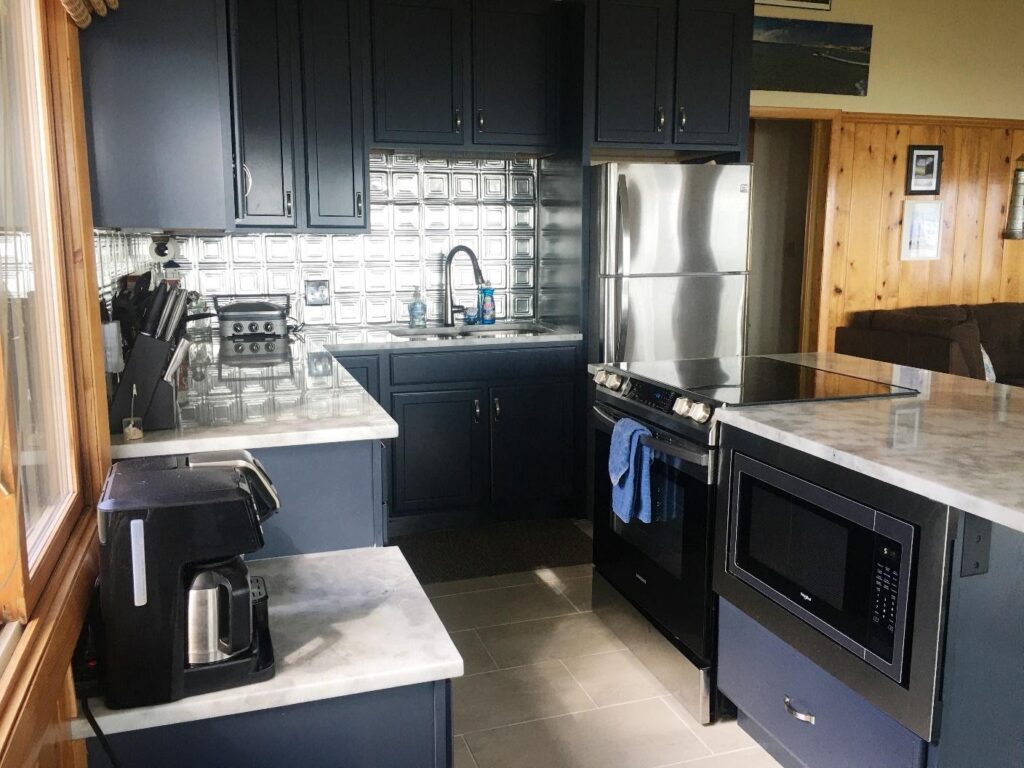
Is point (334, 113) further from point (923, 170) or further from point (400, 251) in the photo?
point (923, 170)

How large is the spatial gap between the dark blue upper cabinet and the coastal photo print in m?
3.86

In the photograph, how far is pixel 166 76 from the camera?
5.94 ft

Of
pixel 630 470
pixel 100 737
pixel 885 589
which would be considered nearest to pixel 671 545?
pixel 630 470

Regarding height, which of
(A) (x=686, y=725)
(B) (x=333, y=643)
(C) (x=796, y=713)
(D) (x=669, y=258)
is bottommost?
(A) (x=686, y=725)

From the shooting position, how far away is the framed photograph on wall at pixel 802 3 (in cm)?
498

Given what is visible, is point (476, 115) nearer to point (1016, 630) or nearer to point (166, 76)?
point (166, 76)

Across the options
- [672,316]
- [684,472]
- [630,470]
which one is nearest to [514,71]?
[672,316]

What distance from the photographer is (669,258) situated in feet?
13.2

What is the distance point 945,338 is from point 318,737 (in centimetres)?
444

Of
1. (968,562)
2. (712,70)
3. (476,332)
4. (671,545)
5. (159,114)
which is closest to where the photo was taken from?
(968,562)

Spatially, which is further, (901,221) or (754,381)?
(901,221)

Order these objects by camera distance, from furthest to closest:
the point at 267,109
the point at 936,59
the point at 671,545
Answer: the point at 936,59 → the point at 267,109 → the point at 671,545

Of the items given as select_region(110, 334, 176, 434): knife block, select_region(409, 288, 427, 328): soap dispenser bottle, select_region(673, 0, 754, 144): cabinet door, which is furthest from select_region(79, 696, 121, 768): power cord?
select_region(673, 0, 754, 144): cabinet door

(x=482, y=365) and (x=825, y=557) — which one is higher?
(x=482, y=365)
